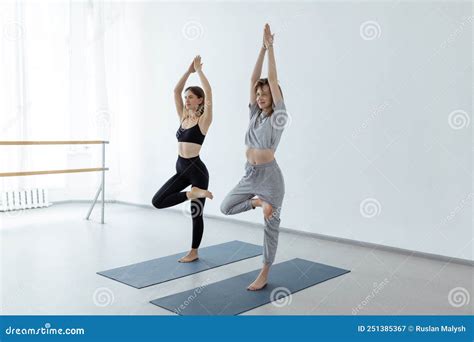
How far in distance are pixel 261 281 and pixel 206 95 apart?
1441 mm

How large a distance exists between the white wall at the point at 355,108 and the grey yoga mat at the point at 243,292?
100 cm

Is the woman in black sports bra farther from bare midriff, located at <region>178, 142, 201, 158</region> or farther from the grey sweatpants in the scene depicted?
the grey sweatpants

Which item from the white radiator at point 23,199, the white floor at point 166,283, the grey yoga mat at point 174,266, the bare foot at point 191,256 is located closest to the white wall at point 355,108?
the white floor at point 166,283

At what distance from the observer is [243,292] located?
3352mm

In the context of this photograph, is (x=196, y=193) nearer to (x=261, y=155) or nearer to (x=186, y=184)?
(x=186, y=184)

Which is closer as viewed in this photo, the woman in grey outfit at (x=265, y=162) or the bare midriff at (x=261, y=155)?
the woman in grey outfit at (x=265, y=162)

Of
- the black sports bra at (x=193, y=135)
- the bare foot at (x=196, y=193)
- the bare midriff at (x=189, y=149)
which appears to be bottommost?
the bare foot at (x=196, y=193)

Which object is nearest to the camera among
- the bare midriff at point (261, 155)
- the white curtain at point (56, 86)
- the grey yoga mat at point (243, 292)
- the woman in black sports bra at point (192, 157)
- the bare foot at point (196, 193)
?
the grey yoga mat at point (243, 292)

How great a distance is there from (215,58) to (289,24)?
3.57 feet

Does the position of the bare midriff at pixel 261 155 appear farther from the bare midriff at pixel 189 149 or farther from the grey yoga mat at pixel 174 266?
the grey yoga mat at pixel 174 266

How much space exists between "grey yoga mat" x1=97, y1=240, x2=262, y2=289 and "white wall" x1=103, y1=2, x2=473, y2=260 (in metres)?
0.98

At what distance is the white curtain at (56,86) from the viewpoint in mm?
6305

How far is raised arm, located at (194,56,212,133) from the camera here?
Answer: 12.6 ft

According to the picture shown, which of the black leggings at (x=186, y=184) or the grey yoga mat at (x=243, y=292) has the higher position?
the black leggings at (x=186, y=184)
